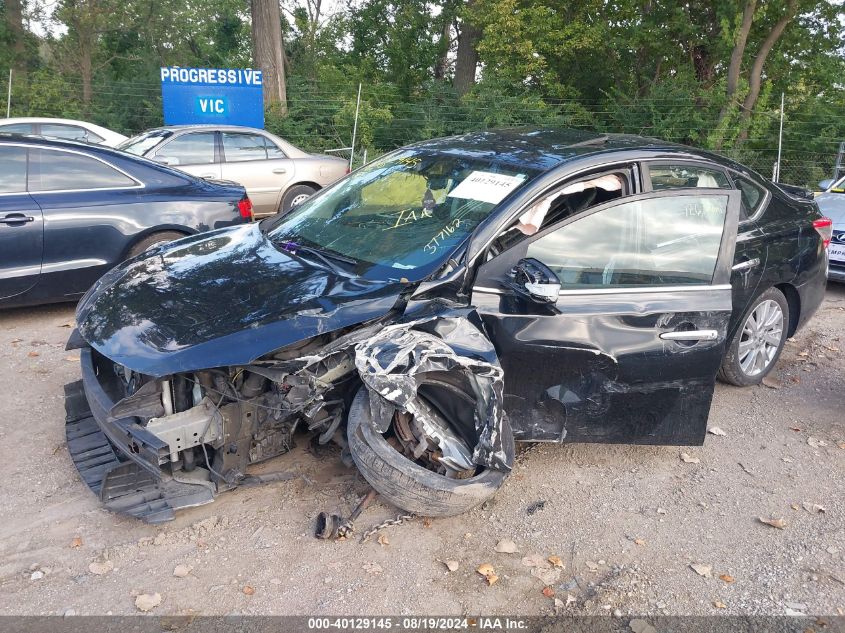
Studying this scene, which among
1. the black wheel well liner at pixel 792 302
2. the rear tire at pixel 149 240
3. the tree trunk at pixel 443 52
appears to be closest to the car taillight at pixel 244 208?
the rear tire at pixel 149 240

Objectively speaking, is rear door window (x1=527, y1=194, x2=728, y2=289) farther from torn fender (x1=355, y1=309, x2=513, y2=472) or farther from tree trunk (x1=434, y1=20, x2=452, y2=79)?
tree trunk (x1=434, y1=20, x2=452, y2=79)

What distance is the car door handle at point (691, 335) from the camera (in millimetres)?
3840

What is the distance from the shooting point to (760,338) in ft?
17.2

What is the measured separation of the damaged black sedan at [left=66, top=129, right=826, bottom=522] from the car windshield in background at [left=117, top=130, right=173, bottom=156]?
6020 millimetres

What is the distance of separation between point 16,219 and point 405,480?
13.4ft

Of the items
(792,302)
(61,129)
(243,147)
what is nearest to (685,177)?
(792,302)

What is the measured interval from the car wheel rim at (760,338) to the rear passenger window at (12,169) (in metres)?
5.49

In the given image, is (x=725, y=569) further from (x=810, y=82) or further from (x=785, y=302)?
(x=810, y=82)

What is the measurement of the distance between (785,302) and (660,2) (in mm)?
15506

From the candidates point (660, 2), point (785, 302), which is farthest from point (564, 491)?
point (660, 2)

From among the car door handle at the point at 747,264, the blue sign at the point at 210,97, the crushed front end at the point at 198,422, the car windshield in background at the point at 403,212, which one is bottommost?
the crushed front end at the point at 198,422

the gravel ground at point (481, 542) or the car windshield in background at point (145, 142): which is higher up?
the car windshield in background at point (145, 142)

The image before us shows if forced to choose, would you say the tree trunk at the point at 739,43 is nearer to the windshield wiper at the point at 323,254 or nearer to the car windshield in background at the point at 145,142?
the car windshield in background at the point at 145,142

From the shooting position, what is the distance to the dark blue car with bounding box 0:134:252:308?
5.78m
